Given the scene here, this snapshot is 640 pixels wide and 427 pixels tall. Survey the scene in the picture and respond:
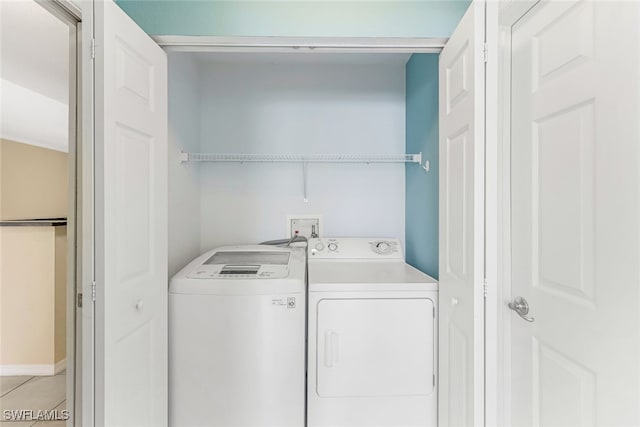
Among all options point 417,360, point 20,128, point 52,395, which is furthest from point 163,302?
point 417,360

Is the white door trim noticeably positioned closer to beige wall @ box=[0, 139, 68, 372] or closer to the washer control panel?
beige wall @ box=[0, 139, 68, 372]

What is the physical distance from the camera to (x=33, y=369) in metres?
1.09

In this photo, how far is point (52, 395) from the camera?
Answer: 1201 mm

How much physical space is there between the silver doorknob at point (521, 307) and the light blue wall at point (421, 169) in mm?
714

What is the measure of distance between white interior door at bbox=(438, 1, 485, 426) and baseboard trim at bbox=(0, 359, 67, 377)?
59.4 inches

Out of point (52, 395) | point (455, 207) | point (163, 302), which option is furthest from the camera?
point (163, 302)

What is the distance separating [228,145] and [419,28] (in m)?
1.60

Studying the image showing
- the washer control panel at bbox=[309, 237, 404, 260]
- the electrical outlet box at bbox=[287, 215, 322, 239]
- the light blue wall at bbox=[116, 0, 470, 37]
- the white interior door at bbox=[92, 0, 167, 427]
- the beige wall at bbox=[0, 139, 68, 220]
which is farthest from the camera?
the electrical outlet box at bbox=[287, 215, 322, 239]

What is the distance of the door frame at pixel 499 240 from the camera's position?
1265mm

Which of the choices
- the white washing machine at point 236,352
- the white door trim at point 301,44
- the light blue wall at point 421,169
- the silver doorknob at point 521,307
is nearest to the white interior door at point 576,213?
the silver doorknob at point 521,307

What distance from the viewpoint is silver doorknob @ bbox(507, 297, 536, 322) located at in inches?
46.2

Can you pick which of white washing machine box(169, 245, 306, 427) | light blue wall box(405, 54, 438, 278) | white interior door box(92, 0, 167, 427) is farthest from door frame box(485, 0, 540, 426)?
white interior door box(92, 0, 167, 427)

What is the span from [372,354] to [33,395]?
1.37 meters

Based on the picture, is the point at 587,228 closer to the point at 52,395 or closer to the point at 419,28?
the point at 419,28
